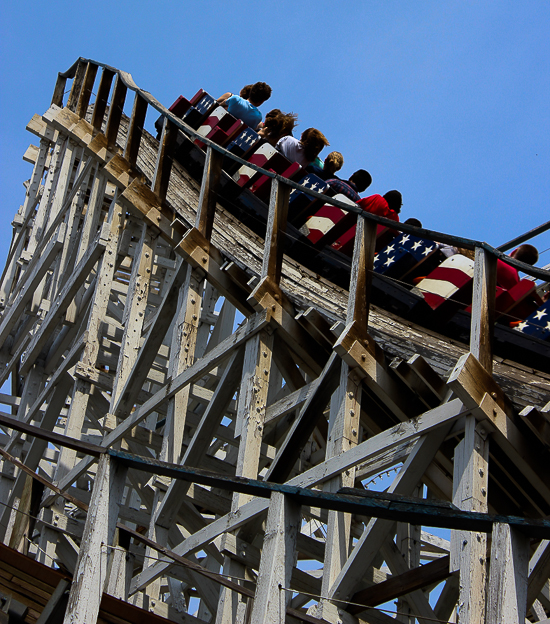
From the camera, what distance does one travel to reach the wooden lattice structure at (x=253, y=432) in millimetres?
3318

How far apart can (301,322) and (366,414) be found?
30.4 inches

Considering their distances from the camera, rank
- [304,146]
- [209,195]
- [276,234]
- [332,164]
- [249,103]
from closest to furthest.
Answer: [276,234] → [209,195] → [332,164] → [304,146] → [249,103]

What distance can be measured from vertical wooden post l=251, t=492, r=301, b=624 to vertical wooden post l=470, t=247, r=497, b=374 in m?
2.04

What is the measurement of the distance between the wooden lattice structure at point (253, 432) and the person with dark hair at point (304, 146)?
3.85 ft

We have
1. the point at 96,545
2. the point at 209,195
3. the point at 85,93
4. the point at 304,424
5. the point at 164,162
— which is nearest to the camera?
the point at 96,545

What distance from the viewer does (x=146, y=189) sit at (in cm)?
816

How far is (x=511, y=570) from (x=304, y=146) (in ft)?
26.0

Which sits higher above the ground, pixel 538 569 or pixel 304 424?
pixel 304 424

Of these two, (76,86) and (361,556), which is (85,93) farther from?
(361,556)

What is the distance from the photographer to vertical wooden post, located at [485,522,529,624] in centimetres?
251

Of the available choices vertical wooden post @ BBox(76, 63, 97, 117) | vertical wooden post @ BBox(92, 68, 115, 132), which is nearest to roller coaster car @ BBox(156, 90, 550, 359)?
vertical wooden post @ BBox(92, 68, 115, 132)

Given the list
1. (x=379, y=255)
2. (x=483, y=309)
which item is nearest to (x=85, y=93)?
(x=379, y=255)

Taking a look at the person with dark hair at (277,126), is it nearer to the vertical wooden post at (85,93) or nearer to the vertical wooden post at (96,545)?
the vertical wooden post at (85,93)

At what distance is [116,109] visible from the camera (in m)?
9.60
